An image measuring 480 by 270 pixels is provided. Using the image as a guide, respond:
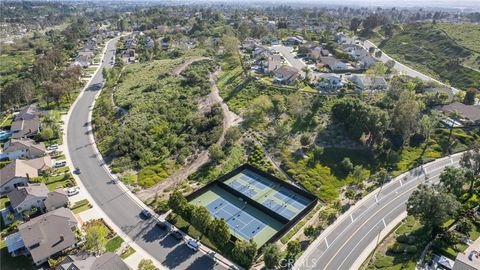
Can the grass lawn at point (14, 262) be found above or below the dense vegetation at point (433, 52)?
below

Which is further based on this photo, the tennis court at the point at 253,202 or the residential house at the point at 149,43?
the residential house at the point at 149,43

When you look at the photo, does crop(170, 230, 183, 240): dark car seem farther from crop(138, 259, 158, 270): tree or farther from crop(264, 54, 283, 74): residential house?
crop(264, 54, 283, 74): residential house

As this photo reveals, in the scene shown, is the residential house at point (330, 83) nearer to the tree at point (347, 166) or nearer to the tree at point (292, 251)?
the tree at point (347, 166)

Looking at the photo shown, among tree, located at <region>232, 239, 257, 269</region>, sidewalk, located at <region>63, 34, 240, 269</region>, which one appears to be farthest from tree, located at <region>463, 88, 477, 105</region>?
sidewalk, located at <region>63, 34, 240, 269</region>

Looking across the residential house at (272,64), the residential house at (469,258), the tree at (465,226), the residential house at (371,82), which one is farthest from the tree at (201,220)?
the residential house at (272,64)

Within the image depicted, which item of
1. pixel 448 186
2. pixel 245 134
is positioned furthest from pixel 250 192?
pixel 448 186

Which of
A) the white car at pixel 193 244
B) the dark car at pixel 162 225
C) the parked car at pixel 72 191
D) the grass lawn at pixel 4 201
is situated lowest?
the grass lawn at pixel 4 201

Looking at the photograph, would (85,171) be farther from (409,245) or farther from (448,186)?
Answer: (448,186)
